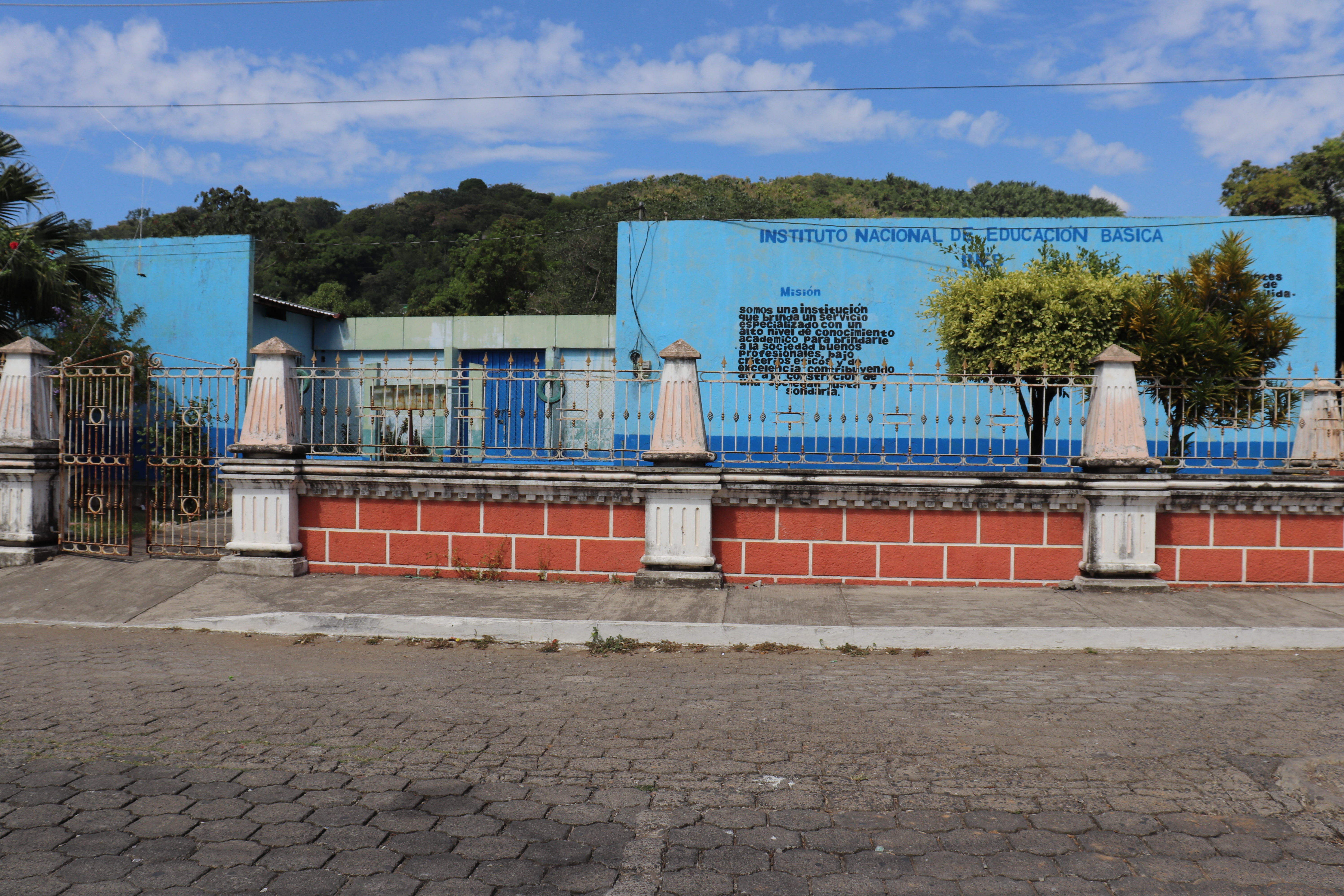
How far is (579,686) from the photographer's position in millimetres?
5355

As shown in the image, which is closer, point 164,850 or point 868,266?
point 164,850

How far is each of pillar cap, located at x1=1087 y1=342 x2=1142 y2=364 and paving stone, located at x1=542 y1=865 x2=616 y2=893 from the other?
257 inches

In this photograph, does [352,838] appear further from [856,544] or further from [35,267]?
[35,267]

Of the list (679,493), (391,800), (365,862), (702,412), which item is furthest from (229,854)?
(702,412)

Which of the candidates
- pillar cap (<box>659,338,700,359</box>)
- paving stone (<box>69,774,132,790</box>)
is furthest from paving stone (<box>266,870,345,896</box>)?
pillar cap (<box>659,338,700,359</box>)

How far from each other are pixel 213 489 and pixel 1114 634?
310 inches

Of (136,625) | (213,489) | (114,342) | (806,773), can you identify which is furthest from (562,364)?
(806,773)

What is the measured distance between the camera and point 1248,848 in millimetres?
3184

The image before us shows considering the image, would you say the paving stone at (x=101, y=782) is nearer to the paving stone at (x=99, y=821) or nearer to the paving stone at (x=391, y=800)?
the paving stone at (x=99, y=821)

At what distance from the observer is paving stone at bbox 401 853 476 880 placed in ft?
9.63

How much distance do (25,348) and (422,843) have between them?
318 inches

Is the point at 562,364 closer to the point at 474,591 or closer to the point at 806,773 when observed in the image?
the point at 474,591

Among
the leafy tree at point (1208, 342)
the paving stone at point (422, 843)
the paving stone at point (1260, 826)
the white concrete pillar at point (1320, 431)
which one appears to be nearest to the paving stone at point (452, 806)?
the paving stone at point (422, 843)

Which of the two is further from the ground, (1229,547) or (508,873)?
(1229,547)
